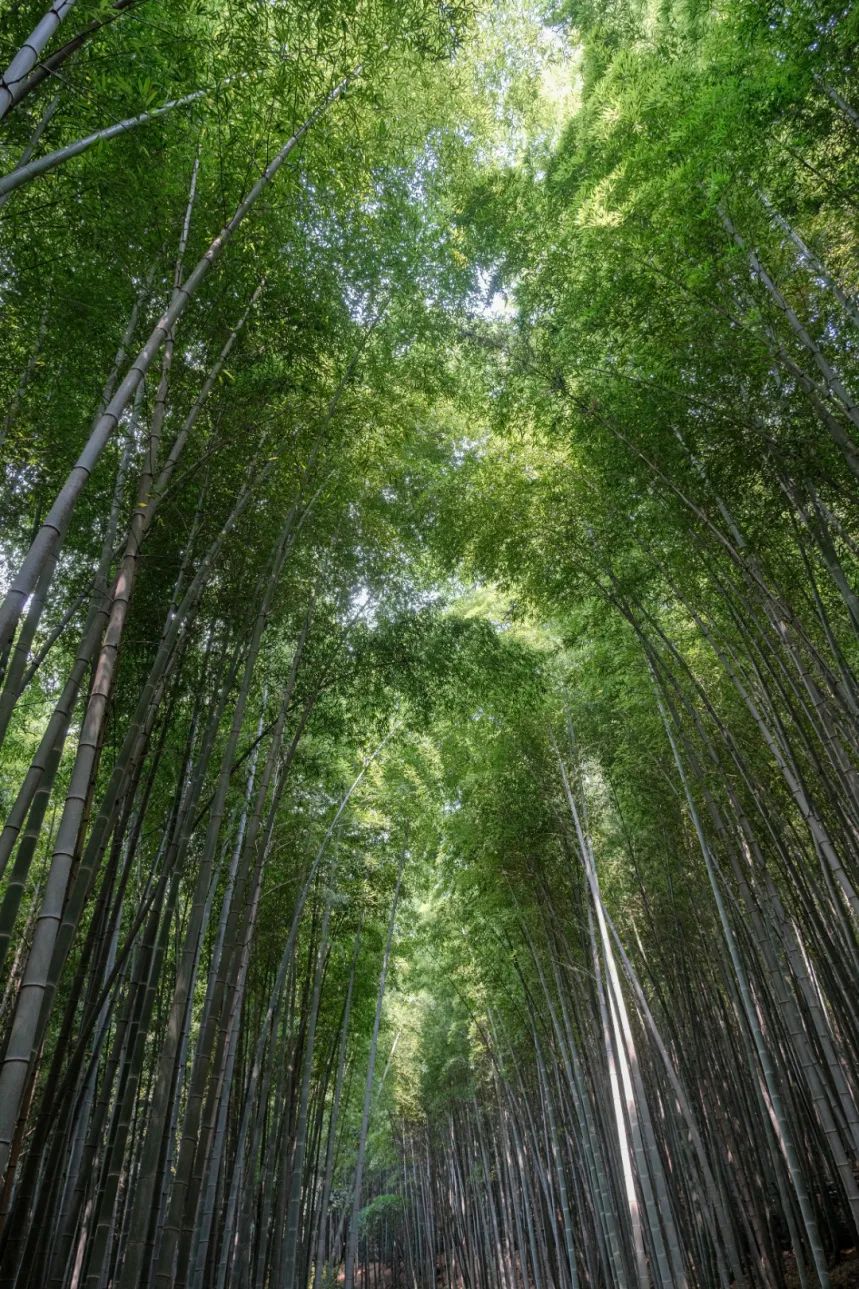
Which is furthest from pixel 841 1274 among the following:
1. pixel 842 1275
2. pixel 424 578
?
pixel 424 578

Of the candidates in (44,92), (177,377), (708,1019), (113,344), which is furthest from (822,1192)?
(44,92)

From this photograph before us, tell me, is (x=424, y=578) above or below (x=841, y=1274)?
above

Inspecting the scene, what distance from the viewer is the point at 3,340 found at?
3000 millimetres

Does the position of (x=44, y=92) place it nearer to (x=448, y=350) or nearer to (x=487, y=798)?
(x=448, y=350)

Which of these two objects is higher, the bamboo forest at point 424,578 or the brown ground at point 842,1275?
the bamboo forest at point 424,578

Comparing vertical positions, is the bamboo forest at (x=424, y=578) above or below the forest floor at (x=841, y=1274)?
above

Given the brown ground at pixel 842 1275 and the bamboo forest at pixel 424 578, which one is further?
the brown ground at pixel 842 1275

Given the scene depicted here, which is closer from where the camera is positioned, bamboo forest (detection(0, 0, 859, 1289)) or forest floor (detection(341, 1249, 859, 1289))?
bamboo forest (detection(0, 0, 859, 1289))

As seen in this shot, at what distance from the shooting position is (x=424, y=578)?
515 centimetres

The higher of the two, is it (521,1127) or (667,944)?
(667,944)

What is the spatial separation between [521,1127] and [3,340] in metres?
8.55

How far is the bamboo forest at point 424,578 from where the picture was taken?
2.35 meters

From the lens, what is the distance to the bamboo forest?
7.70ft

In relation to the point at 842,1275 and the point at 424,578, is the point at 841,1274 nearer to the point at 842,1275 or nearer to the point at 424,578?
the point at 842,1275
